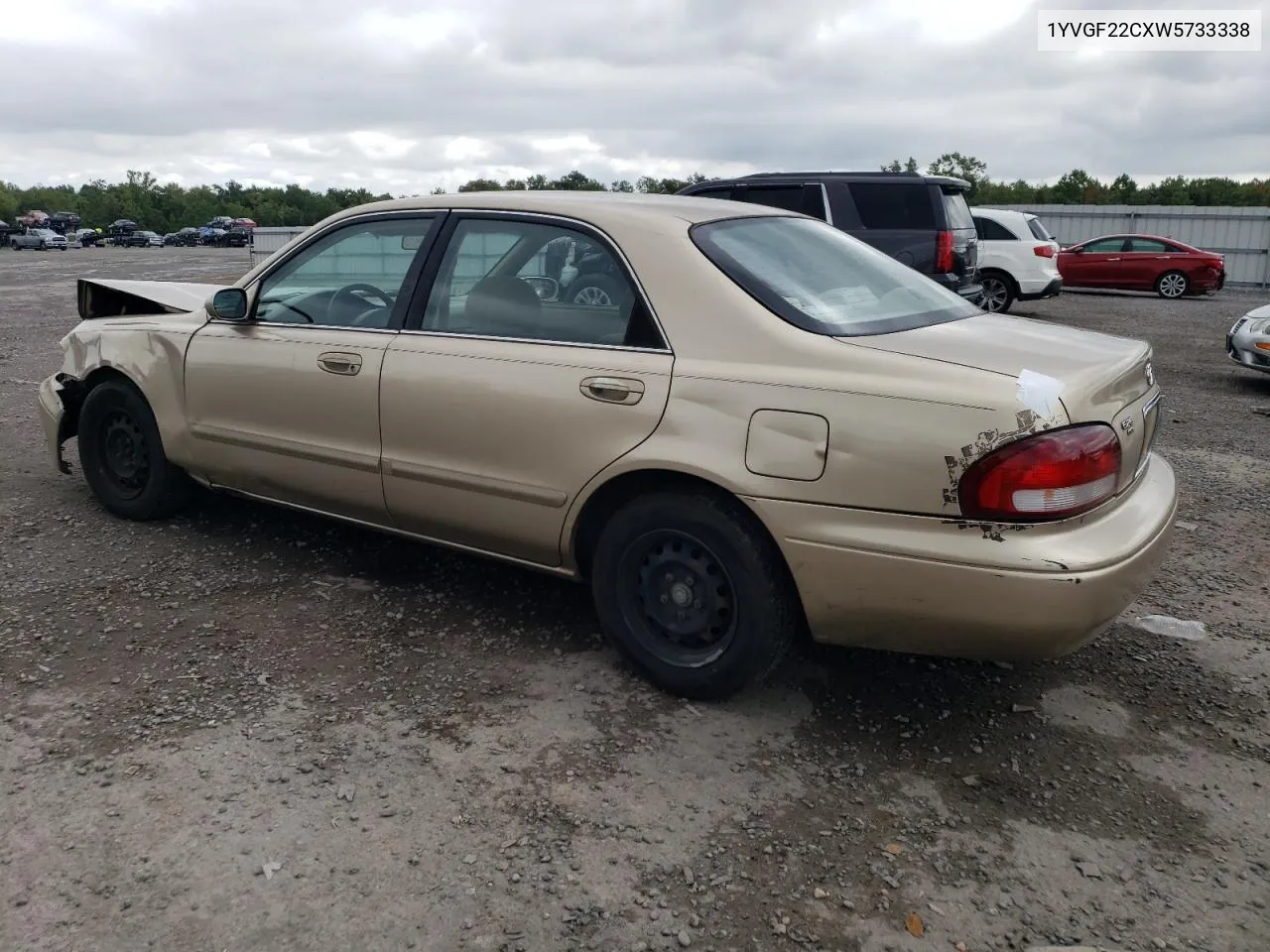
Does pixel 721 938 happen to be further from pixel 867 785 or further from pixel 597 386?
pixel 597 386

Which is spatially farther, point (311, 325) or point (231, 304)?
point (231, 304)

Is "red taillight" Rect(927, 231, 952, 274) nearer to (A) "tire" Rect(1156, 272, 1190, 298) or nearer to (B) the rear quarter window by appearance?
(B) the rear quarter window

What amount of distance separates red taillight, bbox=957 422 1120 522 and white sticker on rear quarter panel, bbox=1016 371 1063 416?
6cm

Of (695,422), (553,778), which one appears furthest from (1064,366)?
(553,778)

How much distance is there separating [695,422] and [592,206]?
3.26 feet

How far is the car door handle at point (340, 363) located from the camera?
3.92 m

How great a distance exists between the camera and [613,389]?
129 inches

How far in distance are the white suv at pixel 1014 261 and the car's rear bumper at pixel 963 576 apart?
552 inches

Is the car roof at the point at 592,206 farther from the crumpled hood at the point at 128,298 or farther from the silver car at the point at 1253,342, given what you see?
the silver car at the point at 1253,342

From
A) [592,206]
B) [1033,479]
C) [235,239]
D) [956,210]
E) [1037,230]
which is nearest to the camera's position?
[1033,479]

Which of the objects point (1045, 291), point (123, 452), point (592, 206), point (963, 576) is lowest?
point (123, 452)

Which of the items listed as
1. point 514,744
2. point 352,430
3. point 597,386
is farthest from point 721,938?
point 352,430

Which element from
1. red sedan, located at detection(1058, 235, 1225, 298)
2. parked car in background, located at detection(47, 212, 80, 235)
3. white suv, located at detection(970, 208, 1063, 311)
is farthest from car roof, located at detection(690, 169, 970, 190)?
parked car in background, located at detection(47, 212, 80, 235)

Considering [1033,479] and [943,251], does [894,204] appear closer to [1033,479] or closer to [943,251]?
[943,251]
